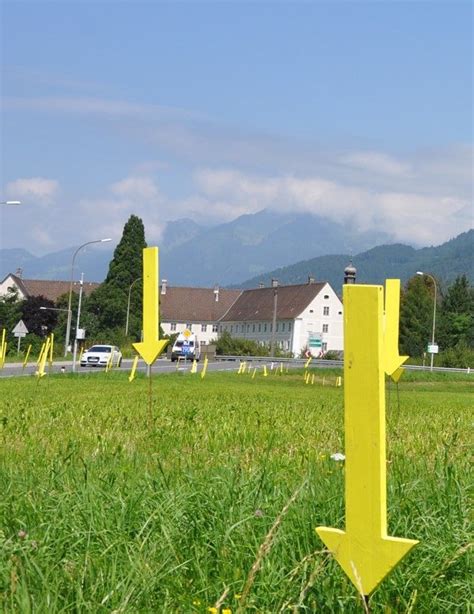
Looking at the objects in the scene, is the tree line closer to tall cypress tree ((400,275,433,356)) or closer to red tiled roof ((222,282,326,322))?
tall cypress tree ((400,275,433,356))

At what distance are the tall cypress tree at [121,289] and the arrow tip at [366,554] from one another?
3987 inches

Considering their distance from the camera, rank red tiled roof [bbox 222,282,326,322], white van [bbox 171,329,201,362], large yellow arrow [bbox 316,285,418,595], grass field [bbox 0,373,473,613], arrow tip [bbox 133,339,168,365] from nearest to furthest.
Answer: large yellow arrow [bbox 316,285,418,595]
grass field [bbox 0,373,473,613]
arrow tip [bbox 133,339,168,365]
white van [bbox 171,329,201,362]
red tiled roof [bbox 222,282,326,322]

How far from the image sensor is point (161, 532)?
446 cm

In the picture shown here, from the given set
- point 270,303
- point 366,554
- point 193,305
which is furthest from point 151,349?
point 193,305

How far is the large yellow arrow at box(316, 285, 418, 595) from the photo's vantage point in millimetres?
3188

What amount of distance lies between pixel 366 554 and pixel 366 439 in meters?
0.34

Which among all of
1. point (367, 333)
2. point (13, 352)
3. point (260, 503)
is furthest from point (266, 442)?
point (13, 352)

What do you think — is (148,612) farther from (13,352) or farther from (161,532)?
(13,352)

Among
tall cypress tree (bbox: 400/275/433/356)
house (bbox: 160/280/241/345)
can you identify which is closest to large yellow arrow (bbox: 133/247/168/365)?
tall cypress tree (bbox: 400/275/433/356)

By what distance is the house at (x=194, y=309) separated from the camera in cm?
18212

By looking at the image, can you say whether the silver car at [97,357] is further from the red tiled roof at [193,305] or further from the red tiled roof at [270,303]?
the red tiled roof at [193,305]

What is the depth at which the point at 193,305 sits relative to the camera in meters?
186

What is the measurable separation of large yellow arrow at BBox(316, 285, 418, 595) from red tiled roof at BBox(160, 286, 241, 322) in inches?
6972

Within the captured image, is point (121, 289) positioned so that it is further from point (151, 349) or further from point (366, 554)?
point (366, 554)
